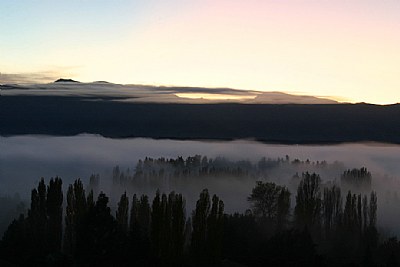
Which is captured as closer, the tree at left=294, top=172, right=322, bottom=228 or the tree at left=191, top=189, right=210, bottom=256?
the tree at left=191, top=189, right=210, bottom=256

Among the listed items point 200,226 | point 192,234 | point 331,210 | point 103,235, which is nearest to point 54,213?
point 103,235

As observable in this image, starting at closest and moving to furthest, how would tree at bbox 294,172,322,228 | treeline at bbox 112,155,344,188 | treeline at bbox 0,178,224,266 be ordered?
treeline at bbox 0,178,224,266 → tree at bbox 294,172,322,228 → treeline at bbox 112,155,344,188

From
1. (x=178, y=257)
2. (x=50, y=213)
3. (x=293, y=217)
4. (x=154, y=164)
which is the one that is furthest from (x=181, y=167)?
(x=178, y=257)

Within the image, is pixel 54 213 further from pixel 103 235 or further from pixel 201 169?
pixel 201 169

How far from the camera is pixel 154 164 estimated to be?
13700 centimetres

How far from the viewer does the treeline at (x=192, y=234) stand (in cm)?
5428

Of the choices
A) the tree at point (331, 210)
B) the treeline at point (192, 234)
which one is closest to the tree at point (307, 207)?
the treeline at point (192, 234)

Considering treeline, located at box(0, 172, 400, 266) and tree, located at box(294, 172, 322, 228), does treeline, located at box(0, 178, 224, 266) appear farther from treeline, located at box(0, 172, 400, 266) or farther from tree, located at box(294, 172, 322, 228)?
tree, located at box(294, 172, 322, 228)

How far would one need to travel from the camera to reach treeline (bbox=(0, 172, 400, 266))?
5428 centimetres

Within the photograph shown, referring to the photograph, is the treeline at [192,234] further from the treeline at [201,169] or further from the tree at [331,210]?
the treeline at [201,169]

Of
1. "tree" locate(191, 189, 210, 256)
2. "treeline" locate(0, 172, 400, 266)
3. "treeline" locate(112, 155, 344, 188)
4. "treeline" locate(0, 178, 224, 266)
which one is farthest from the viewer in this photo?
"treeline" locate(112, 155, 344, 188)

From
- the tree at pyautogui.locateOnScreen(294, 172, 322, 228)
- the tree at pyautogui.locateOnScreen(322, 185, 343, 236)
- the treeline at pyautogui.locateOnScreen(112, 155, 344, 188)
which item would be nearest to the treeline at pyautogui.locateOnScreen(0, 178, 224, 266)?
the tree at pyautogui.locateOnScreen(294, 172, 322, 228)

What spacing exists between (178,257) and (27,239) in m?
15.7

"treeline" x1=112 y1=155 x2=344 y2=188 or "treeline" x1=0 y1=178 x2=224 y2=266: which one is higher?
"treeline" x1=0 y1=178 x2=224 y2=266
